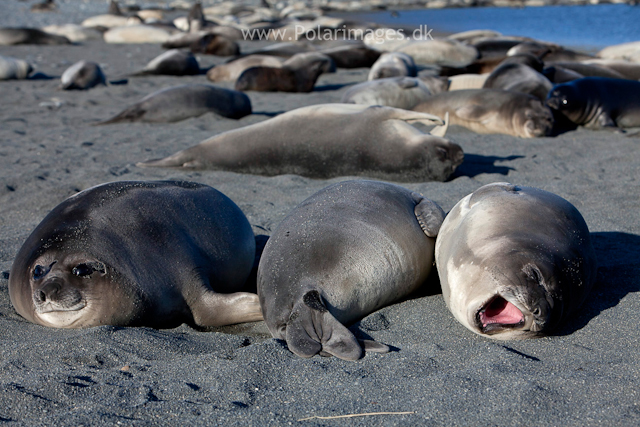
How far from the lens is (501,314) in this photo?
2713mm

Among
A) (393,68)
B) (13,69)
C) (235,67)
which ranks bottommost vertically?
(235,67)

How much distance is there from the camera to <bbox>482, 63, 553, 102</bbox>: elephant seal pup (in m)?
8.75

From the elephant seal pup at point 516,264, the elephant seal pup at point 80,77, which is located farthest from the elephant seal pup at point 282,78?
the elephant seal pup at point 516,264

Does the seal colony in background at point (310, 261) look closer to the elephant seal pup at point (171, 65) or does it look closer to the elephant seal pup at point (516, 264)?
the elephant seal pup at point (516, 264)

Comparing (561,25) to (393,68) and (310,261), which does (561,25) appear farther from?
(310,261)

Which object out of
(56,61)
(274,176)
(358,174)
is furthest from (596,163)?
(56,61)

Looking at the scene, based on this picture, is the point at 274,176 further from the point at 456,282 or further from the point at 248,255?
the point at 456,282

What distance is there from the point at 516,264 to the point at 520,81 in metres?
6.89

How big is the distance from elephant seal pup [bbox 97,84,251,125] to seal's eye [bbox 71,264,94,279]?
5611mm

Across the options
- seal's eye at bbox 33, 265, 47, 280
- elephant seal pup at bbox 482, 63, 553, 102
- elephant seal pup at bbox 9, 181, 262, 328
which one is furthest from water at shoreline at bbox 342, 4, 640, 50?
seal's eye at bbox 33, 265, 47, 280

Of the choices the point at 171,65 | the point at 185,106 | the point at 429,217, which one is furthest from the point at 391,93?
the point at 429,217

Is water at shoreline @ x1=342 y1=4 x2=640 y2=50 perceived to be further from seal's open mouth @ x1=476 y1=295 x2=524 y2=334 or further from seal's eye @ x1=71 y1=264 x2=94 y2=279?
seal's eye @ x1=71 y1=264 x2=94 y2=279

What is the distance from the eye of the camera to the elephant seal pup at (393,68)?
35.1 feet

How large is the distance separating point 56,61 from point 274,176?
36.5 feet
